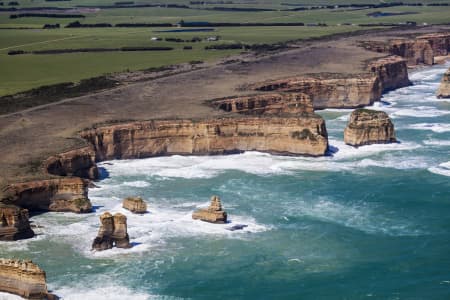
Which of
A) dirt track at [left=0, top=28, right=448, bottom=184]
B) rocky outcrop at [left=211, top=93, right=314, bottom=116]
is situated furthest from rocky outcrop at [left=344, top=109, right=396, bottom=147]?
dirt track at [left=0, top=28, right=448, bottom=184]

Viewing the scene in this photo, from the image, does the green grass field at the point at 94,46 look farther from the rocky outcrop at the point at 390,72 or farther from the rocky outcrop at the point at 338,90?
the rocky outcrop at the point at 338,90

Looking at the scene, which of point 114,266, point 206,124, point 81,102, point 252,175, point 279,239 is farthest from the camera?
point 81,102

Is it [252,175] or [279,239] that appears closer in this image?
[279,239]

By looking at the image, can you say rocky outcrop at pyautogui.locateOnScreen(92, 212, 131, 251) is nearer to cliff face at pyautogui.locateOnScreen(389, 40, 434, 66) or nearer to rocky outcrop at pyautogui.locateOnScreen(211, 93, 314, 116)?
rocky outcrop at pyautogui.locateOnScreen(211, 93, 314, 116)

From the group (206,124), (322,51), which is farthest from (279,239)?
(322,51)

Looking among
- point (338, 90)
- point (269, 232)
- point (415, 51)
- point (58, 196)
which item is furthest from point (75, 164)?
point (415, 51)

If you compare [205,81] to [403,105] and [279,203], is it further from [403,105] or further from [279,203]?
[279,203]
